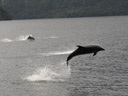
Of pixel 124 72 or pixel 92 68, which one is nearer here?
pixel 124 72

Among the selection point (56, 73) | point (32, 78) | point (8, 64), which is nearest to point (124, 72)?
point (56, 73)

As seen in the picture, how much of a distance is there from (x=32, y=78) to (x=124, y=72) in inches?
774

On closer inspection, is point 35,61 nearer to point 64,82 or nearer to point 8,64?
point 8,64

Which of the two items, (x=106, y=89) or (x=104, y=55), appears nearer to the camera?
(x=106, y=89)

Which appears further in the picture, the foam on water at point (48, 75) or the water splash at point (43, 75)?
the water splash at point (43, 75)

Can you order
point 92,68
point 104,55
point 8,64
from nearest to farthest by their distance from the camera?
point 92,68 → point 8,64 → point 104,55

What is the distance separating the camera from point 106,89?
60531 mm

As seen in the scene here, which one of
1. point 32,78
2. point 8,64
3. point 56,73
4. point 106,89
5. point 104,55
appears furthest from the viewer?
point 104,55

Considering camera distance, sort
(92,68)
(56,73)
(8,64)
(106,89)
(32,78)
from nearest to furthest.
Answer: (106,89) < (32,78) < (56,73) < (92,68) < (8,64)

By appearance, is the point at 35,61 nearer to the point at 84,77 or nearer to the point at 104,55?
the point at 104,55

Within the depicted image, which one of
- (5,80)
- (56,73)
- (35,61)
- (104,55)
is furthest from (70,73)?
(104,55)

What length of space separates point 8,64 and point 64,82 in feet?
98.9

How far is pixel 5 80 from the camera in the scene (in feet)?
234

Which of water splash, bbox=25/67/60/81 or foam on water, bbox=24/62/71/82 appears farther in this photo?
water splash, bbox=25/67/60/81
